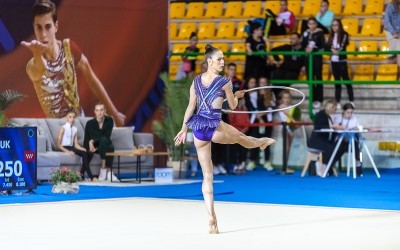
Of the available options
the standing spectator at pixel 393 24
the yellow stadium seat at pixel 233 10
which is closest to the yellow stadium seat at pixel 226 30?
the yellow stadium seat at pixel 233 10

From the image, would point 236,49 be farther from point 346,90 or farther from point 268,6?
point 346,90

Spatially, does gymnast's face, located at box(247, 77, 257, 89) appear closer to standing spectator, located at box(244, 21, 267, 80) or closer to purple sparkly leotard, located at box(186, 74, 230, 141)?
standing spectator, located at box(244, 21, 267, 80)

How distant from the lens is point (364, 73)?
22.5m

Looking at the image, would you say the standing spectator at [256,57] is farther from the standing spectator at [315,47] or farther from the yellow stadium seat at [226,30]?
the yellow stadium seat at [226,30]

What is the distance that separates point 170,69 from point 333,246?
15.6m

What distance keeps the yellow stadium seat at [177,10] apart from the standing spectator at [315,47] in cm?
494

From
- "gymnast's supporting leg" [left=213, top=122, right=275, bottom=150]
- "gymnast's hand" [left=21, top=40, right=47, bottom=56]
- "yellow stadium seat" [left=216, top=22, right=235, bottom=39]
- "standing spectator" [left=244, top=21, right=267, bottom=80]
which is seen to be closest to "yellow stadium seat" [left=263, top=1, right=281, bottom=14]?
"yellow stadium seat" [left=216, top=22, right=235, bottom=39]

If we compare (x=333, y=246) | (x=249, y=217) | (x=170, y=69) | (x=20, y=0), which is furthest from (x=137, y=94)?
(x=333, y=246)

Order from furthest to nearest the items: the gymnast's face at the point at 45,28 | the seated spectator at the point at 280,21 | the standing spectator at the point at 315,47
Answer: the seated spectator at the point at 280,21
the standing spectator at the point at 315,47
the gymnast's face at the point at 45,28

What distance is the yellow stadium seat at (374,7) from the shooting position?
2334 cm

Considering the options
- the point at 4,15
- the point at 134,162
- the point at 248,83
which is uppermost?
the point at 4,15

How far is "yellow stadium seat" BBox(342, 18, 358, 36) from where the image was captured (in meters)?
23.3

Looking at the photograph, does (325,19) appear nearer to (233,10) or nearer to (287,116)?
(287,116)

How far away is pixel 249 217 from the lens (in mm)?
12383
